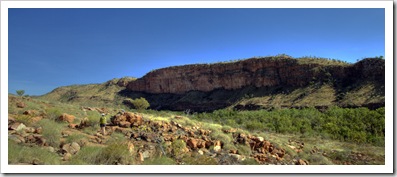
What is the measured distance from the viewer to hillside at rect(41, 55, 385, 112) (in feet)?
92.3

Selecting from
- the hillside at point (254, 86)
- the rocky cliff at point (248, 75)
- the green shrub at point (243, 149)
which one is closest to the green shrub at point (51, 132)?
the green shrub at point (243, 149)

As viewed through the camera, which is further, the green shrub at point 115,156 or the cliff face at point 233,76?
the cliff face at point 233,76

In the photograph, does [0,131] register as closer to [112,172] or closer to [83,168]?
[83,168]

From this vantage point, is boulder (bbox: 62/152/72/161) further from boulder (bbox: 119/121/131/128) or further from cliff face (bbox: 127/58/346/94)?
cliff face (bbox: 127/58/346/94)

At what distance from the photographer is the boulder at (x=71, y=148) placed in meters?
5.28

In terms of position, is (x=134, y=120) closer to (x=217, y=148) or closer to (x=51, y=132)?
(x=217, y=148)

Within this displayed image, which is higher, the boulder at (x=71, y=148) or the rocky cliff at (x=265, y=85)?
the rocky cliff at (x=265, y=85)

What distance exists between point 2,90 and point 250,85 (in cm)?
3729

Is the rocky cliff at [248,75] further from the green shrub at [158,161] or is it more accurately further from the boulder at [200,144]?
the green shrub at [158,161]

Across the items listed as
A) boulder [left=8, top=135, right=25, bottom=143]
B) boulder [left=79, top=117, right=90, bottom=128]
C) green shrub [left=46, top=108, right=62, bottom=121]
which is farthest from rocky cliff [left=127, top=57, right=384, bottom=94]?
boulder [left=8, top=135, right=25, bottom=143]

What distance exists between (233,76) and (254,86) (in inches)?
158

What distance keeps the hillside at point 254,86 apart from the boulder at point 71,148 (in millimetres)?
21055

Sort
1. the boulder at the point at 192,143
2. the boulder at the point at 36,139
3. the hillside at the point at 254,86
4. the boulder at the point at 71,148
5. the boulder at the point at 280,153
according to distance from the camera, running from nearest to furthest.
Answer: the boulder at the point at 71,148 < the boulder at the point at 36,139 < the boulder at the point at 192,143 < the boulder at the point at 280,153 < the hillside at the point at 254,86

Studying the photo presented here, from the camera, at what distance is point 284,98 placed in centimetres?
3372
